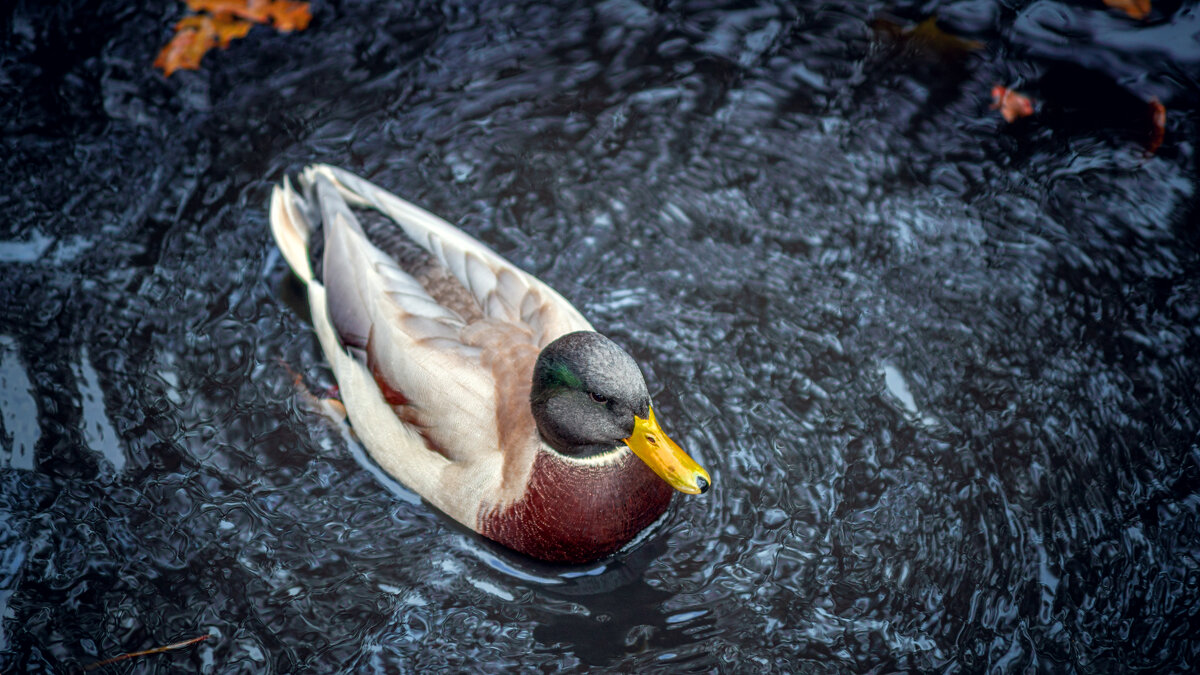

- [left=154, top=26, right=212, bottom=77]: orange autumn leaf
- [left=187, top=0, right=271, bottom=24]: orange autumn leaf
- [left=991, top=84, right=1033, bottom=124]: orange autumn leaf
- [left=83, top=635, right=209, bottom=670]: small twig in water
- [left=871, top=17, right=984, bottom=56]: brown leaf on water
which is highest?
[left=187, top=0, right=271, bottom=24]: orange autumn leaf

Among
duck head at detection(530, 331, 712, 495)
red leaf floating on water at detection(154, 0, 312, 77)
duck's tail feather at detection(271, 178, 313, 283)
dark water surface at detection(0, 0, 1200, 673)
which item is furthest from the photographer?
red leaf floating on water at detection(154, 0, 312, 77)

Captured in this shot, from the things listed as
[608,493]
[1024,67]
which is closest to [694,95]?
[1024,67]

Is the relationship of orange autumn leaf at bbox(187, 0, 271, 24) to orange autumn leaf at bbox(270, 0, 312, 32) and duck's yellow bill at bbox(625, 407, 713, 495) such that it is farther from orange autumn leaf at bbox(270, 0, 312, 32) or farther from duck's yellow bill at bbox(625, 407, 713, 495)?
duck's yellow bill at bbox(625, 407, 713, 495)

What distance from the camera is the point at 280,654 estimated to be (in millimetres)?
4035

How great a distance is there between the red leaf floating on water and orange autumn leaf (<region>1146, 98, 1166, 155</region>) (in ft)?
15.9

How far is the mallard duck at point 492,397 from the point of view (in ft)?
12.8

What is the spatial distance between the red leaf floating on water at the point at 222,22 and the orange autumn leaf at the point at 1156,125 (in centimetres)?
484

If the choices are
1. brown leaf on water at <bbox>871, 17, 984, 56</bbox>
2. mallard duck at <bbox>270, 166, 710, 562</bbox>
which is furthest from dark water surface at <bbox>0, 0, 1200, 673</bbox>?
mallard duck at <bbox>270, 166, 710, 562</bbox>

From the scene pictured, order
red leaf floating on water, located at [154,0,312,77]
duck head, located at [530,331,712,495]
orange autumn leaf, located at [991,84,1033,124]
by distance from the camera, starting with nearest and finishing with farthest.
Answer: duck head, located at [530,331,712,495], orange autumn leaf, located at [991,84,1033,124], red leaf floating on water, located at [154,0,312,77]

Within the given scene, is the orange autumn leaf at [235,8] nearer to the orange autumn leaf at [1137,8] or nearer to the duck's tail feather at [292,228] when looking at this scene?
the duck's tail feather at [292,228]

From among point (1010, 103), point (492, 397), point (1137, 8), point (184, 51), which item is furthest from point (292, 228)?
point (1137, 8)

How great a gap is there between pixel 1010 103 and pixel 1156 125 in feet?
2.51

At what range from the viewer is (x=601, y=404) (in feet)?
12.7

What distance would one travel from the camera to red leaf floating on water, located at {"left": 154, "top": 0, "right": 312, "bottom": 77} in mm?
6164
